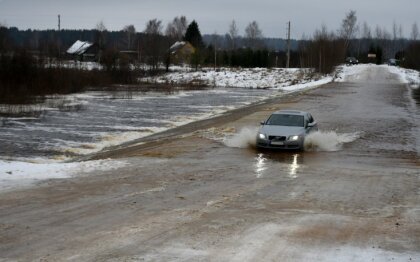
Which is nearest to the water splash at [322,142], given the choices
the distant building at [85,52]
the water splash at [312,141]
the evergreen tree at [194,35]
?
the water splash at [312,141]

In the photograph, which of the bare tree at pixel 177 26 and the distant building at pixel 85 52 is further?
the bare tree at pixel 177 26

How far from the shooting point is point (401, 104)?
42500mm

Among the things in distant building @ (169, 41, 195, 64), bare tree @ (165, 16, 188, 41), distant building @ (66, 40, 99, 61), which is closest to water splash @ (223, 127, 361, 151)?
distant building @ (169, 41, 195, 64)

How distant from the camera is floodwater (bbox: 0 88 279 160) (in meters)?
22.0

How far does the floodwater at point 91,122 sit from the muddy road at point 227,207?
2616 mm

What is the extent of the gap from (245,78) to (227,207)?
68.2 m

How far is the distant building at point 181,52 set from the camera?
114m

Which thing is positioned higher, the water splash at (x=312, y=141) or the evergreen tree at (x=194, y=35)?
the evergreen tree at (x=194, y=35)

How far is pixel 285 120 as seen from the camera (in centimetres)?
2183

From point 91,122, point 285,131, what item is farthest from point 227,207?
point 91,122

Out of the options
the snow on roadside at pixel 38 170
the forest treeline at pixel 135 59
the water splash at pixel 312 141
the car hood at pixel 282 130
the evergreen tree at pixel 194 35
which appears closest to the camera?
the snow on roadside at pixel 38 170

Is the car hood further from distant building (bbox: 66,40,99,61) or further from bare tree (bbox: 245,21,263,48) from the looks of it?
bare tree (bbox: 245,21,263,48)

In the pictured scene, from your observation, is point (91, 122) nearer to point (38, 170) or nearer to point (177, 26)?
point (38, 170)

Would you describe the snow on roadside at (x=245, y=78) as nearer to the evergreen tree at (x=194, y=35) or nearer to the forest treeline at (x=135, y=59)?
the forest treeline at (x=135, y=59)
